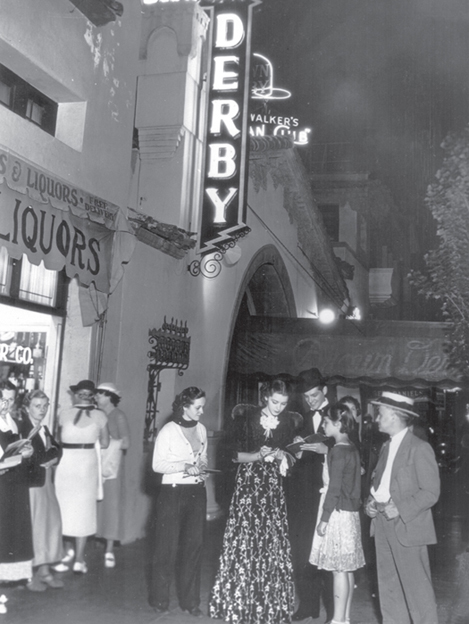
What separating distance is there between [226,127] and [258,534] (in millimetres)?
7641

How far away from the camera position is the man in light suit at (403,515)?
528 centimetres

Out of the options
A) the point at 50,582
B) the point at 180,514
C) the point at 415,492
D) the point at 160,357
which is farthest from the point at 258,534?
the point at 160,357

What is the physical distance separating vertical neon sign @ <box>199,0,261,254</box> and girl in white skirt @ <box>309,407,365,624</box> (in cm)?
Result: 598

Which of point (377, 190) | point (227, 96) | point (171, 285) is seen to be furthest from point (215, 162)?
point (377, 190)

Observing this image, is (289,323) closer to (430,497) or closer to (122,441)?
(122,441)

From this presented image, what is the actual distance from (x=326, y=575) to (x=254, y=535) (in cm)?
94

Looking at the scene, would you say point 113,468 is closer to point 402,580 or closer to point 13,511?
point 13,511

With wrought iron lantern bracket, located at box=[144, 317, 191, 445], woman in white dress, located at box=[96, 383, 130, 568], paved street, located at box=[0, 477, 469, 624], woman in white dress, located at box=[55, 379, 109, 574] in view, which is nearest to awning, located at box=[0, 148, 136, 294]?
woman in white dress, located at box=[96, 383, 130, 568]

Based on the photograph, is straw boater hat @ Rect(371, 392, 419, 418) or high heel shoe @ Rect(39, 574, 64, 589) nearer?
straw boater hat @ Rect(371, 392, 419, 418)

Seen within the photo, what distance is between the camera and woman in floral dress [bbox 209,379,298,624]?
5.79 m

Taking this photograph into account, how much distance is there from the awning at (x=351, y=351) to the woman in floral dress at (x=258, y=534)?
6.94 m

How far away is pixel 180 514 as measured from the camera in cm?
627

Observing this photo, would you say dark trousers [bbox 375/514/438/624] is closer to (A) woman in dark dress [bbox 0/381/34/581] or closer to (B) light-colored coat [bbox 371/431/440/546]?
(B) light-colored coat [bbox 371/431/440/546]

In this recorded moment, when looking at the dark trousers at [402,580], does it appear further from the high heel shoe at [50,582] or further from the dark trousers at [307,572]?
the high heel shoe at [50,582]
